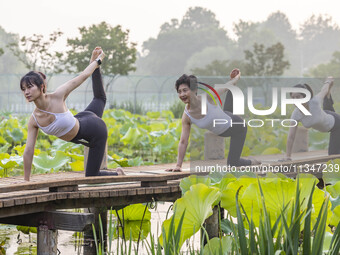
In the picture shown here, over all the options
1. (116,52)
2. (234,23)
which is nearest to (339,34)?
(234,23)

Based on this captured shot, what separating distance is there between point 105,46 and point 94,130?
81.3 ft

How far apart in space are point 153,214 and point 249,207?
444 centimetres

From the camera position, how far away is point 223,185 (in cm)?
311

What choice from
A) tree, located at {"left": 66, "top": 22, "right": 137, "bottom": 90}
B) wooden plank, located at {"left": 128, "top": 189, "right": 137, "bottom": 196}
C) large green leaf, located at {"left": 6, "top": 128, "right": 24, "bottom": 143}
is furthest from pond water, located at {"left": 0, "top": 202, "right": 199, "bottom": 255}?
tree, located at {"left": 66, "top": 22, "right": 137, "bottom": 90}

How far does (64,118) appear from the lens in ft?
14.7

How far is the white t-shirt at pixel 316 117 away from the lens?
5531 mm

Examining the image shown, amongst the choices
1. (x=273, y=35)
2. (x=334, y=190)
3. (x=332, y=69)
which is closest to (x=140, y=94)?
(x=332, y=69)

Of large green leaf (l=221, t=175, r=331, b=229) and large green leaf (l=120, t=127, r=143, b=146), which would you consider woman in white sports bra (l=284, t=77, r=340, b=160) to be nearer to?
large green leaf (l=221, t=175, r=331, b=229)

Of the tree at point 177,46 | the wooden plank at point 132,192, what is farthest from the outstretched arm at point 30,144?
the tree at point 177,46

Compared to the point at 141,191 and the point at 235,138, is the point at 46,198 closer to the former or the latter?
the point at 141,191

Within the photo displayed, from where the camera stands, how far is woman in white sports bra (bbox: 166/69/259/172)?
477cm

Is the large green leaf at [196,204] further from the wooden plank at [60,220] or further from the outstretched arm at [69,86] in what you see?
the outstretched arm at [69,86]

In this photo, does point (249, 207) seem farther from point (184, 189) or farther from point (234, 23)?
point (234, 23)

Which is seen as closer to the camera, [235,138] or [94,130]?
[94,130]
